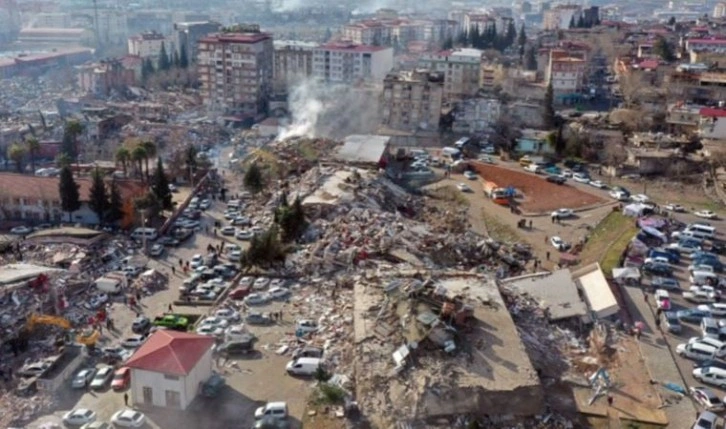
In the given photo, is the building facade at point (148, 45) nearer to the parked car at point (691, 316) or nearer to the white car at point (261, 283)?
the white car at point (261, 283)

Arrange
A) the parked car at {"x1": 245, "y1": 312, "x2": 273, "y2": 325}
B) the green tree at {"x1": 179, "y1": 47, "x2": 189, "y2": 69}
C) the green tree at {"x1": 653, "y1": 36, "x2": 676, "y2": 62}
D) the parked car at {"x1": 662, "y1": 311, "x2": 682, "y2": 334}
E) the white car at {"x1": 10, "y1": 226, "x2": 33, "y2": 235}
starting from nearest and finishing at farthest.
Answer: the parked car at {"x1": 662, "y1": 311, "x2": 682, "y2": 334} < the parked car at {"x1": 245, "y1": 312, "x2": 273, "y2": 325} < the white car at {"x1": 10, "y1": 226, "x2": 33, "y2": 235} < the green tree at {"x1": 653, "y1": 36, "x2": 676, "y2": 62} < the green tree at {"x1": 179, "y1": 47, "x2": 189, "y2": 69}

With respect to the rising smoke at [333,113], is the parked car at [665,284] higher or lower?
lower

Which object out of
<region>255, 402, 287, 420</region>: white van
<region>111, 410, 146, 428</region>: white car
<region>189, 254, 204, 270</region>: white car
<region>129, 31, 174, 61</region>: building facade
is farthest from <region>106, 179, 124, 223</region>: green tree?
<region>129, 31, 174, 61</region>: building facade

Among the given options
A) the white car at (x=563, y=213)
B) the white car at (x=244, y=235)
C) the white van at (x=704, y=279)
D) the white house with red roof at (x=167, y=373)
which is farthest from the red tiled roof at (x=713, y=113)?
the white house with red roof at (x=167, y=373)

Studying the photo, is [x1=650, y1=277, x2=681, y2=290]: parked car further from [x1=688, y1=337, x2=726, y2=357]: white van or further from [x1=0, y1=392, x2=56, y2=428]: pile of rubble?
[x1=0, y1=392, x2=56, y2=428]: pile of rubble

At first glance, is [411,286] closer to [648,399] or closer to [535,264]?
[648,399]
